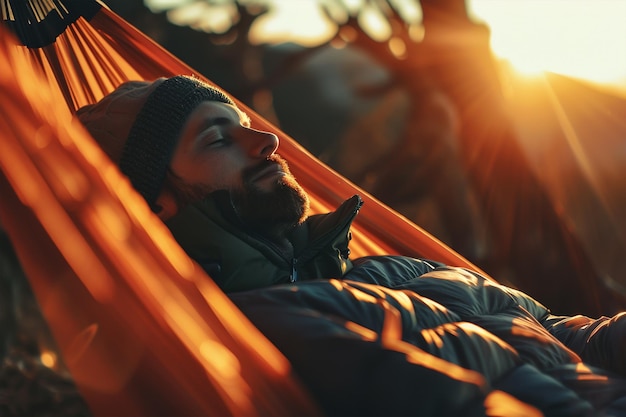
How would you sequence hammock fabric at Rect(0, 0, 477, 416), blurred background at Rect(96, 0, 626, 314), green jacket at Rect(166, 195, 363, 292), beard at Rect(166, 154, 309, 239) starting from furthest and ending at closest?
blurred background at Rect(96, 0, 626, 314) < beard at Rect(166, 154, 309, 239) < green jacket at Rect(166, 195, 363, 292) < hammock fabric at Rect(0, 0, 477, 416)

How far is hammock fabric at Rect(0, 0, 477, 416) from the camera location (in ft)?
2.56

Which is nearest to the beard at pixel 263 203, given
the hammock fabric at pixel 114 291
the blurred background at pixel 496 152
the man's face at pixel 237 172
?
the man's face at pixel 237 172

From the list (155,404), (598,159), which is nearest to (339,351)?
(155,404)

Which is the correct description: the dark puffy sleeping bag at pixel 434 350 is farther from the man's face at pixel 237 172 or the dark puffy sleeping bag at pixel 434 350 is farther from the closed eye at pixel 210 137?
the closed eye at pixel 210 137

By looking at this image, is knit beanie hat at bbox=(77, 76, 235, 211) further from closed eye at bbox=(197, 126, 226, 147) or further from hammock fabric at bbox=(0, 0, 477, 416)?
hammock fabric at bbox=(0, 0, 477, 416)

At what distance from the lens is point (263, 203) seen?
1.20m

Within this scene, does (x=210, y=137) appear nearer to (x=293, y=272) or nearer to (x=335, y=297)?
(x=293, y=272)

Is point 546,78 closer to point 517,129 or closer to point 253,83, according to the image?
point 517,129

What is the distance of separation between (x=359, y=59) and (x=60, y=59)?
596cm

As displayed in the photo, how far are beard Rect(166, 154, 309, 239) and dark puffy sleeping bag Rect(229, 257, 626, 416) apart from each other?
162mm

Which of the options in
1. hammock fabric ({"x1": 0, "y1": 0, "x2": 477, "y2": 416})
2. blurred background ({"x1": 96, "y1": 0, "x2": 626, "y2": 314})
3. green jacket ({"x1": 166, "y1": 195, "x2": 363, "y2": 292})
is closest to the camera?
hammock fabric ({"x1": 0, "y1": 0, "x2": 477, "y2": 416})

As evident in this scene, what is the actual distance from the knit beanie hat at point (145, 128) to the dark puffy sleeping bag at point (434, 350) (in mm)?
365

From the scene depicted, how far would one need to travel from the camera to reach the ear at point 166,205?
1.27 m

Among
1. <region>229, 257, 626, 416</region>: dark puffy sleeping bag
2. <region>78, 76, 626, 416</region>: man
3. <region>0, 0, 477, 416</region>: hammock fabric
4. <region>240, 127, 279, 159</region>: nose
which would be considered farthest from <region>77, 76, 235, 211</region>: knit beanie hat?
<region>229, 257, 626, 416</region>: dark puffy sleeping bag
